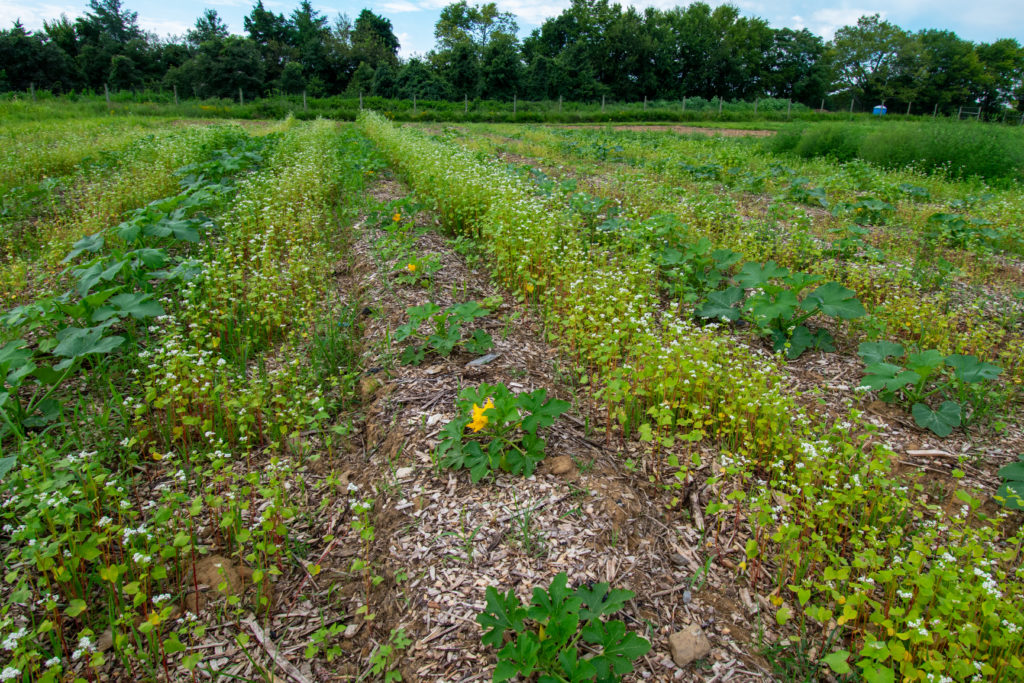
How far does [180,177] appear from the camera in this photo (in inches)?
323

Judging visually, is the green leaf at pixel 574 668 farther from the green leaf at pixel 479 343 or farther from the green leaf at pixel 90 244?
the green leaf at pixel 90 244

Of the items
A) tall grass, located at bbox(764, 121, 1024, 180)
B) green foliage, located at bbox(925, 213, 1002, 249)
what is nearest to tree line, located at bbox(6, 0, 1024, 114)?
tall grass, located at bbox(764, 121, 1024, 180)

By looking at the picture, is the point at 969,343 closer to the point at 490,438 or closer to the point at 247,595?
the point at 490,438

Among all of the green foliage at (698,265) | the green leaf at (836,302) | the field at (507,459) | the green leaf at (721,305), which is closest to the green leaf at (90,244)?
the field at (507,459)

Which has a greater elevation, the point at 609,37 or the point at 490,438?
the point at 609,37

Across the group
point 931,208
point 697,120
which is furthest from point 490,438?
point 697,120

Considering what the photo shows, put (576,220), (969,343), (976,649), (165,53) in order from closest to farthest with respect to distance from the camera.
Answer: (976,649) < (969,343) < (576,220) < (165,53)

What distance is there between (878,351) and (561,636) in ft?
→ 10.7

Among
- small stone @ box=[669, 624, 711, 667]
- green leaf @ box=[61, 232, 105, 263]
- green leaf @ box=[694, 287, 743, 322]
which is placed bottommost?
small stone @ box=[669, 624, 711, 667]

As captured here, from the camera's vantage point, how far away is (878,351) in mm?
3809

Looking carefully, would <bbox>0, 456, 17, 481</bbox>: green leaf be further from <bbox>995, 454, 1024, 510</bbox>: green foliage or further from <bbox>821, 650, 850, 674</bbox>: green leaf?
<bbox>995, 454, 1024, 510</bbox>: green foliage

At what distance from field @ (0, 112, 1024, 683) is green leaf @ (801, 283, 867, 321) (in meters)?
0.03

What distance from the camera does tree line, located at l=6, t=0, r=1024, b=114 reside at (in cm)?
3981

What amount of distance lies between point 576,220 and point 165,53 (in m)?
58.6
